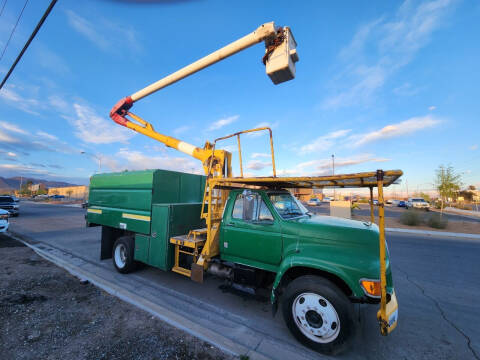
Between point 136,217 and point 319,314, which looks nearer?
point 319,314

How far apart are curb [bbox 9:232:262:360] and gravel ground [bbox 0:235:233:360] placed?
0.08 m

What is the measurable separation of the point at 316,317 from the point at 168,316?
7.56 feet

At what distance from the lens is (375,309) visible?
3912 mm

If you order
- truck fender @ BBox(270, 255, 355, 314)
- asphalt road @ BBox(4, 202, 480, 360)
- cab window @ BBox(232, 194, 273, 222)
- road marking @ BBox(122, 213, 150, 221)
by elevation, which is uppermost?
cab window @ BBox(232, 194, 273, 222)

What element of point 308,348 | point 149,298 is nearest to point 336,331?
point 308,348

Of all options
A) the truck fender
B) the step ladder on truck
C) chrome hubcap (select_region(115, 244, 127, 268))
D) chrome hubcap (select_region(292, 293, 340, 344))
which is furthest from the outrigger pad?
chrome hubcap (select_region(115, 244, 127, 268))

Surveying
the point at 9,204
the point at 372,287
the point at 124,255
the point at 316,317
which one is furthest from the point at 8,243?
the point at 9,204

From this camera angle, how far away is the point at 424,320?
3.54 meters

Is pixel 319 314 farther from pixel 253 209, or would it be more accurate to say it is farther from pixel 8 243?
pixel 8 243

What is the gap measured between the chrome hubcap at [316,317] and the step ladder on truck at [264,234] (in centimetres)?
1

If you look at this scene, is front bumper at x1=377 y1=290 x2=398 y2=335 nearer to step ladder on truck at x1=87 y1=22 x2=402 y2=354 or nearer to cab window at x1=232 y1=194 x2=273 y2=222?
step ladder on truck at x1=87 y1=22 x2=402 y2=354

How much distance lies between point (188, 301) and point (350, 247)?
3124mm

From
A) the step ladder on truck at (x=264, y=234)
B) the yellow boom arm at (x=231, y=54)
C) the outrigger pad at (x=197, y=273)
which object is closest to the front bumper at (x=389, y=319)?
the step ladder on truck at (x=264, y=234)

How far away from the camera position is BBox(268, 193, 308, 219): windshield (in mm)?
3721
